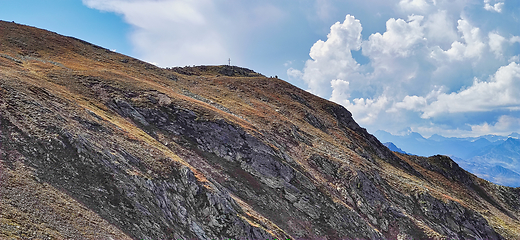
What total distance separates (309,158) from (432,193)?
29.0 metres

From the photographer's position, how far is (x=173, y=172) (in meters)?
29.2

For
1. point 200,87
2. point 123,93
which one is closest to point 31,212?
point 123,93

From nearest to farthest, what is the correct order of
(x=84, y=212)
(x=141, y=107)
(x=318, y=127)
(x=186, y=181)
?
(x=84, y=212) < (x=186, y=181) < (x=141, y=107) < (x=318, y=127)

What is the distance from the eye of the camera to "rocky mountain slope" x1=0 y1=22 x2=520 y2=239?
2094 cm

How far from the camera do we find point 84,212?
19969 mm

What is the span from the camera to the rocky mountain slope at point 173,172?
20938mm

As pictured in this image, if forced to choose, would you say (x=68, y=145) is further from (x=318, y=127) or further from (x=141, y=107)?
(x=318, y=127)

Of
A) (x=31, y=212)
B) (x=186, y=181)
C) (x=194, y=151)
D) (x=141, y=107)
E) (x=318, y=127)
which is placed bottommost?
(x=31, y=212)

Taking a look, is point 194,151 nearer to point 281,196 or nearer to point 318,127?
point 281,196

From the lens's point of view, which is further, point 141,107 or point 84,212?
point 141,107

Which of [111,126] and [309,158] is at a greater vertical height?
[309,158]

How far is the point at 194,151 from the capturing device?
40094mm

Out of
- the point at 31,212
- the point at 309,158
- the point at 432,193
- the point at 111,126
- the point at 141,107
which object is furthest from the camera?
the point at 432,193

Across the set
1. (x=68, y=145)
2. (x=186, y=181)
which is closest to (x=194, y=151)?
(x=186, y=181)
